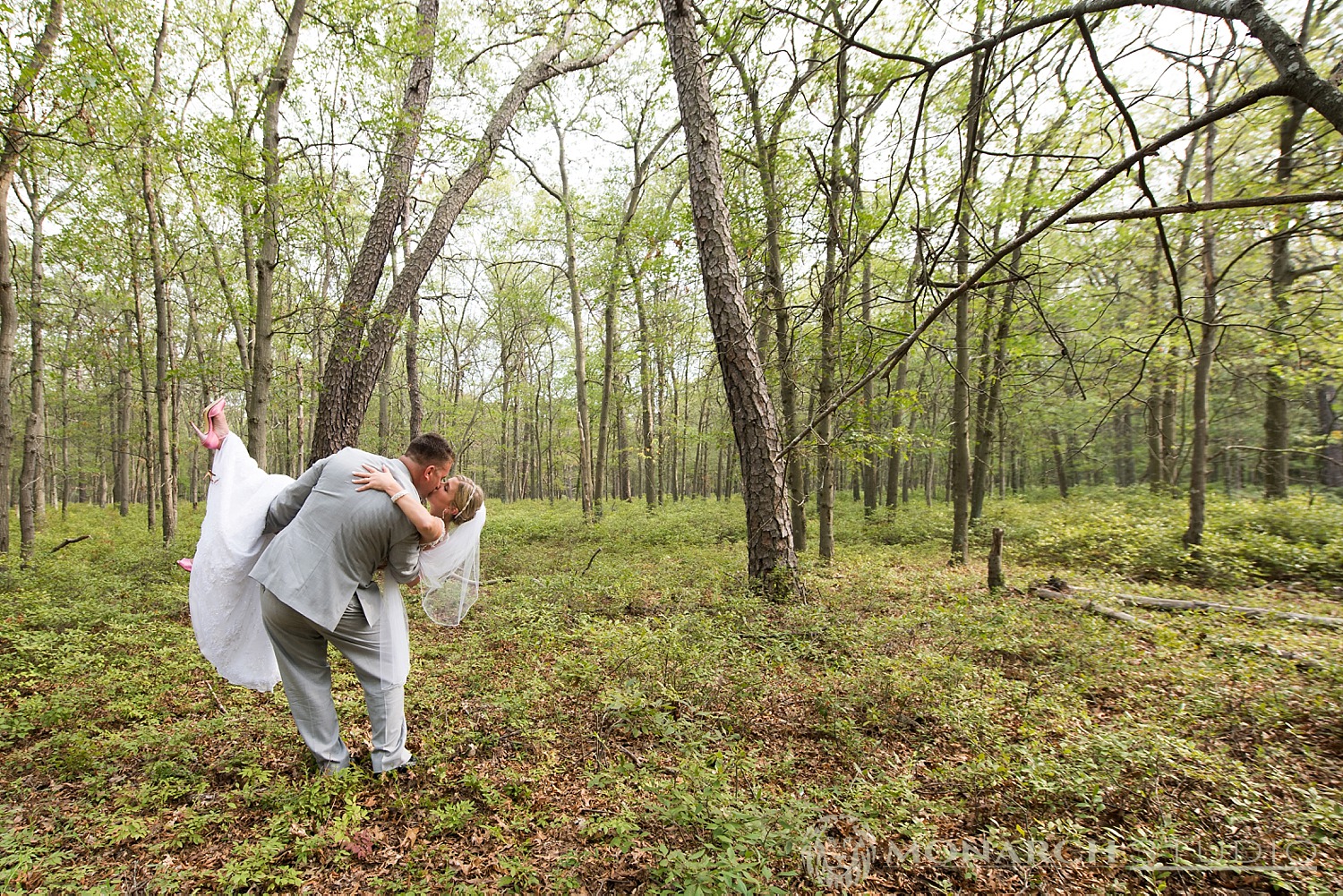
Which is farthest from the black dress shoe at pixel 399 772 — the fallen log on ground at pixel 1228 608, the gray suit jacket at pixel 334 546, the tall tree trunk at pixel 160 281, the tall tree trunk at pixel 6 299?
the tall tree trunk at pixel 160 281

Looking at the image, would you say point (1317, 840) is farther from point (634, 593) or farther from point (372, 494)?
point (634, 593)

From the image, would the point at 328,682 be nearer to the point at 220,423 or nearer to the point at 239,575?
the point at 239,575

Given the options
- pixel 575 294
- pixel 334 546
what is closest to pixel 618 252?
pixel 575 294

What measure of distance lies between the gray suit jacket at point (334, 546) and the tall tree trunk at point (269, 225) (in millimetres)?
4982

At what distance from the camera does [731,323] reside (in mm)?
5879

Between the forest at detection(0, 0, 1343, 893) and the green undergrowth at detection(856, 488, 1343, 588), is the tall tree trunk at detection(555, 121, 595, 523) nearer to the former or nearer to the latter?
the forest at detection(0, 0, 1343, 893)

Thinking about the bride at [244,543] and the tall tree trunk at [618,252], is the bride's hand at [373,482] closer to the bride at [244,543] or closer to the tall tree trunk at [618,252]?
the bride at [244,543]

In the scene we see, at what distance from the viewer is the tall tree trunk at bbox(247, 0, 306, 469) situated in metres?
6.54

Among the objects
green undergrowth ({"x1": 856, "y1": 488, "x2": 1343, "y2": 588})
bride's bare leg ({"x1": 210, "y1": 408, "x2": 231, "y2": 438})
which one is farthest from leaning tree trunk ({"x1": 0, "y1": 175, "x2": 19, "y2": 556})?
green undergrowth ({"x1": 856, "y1": 488, "x2": 1343, "y2": 588})

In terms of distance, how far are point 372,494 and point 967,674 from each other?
4.40 m

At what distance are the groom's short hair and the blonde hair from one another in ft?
0.51

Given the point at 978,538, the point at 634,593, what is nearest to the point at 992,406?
the point at 978,538

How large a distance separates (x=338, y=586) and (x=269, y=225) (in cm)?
563

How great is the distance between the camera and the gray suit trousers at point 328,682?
10.5 feet
